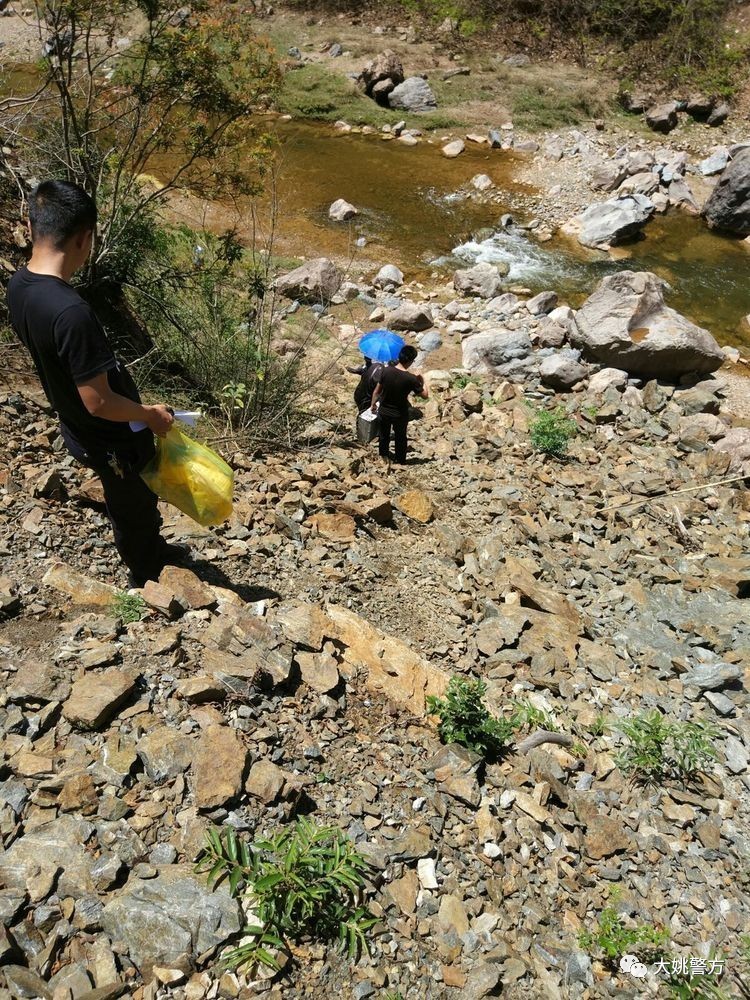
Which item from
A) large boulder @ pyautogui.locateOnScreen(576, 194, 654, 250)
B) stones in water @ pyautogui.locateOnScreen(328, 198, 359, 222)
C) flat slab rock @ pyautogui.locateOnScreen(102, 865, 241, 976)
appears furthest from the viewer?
stones in water @ pyautogui.locateOnScreen(328, 198, 359, 222)

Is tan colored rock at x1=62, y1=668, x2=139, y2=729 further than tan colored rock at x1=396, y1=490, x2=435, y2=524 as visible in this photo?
No

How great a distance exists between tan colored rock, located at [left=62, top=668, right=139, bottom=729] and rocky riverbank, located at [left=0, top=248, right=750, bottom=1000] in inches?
0.6

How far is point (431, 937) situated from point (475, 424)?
5080 mm

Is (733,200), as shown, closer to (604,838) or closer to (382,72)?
(382,72)

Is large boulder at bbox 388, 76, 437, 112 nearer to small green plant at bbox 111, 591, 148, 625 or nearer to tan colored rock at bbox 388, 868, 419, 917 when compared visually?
small green plant at bbox 111, 591, 148, 625

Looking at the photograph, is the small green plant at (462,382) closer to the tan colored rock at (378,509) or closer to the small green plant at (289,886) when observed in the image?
the tan colored rock at (378,509)

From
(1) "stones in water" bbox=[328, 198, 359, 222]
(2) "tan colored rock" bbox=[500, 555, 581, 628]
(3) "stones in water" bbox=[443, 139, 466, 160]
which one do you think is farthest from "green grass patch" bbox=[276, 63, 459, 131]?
(2) "tan colored rock" bbox=[500, 555, 581, 628]

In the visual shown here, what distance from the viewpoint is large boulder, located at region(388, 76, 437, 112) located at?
16047 mm

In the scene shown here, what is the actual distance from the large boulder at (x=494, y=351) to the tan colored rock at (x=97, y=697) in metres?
6.19

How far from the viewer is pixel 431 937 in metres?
2.53

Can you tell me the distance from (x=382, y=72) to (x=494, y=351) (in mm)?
11558

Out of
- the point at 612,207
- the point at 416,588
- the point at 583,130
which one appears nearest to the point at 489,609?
the point at 416,588

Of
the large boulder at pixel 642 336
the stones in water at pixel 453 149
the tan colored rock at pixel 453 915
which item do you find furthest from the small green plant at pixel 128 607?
the stones in water at pixel 453 149

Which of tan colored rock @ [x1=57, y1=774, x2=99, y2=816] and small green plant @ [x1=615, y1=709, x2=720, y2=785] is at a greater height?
tan colored rock @ [x1=57, y1=774, x2=99, y2=816]
